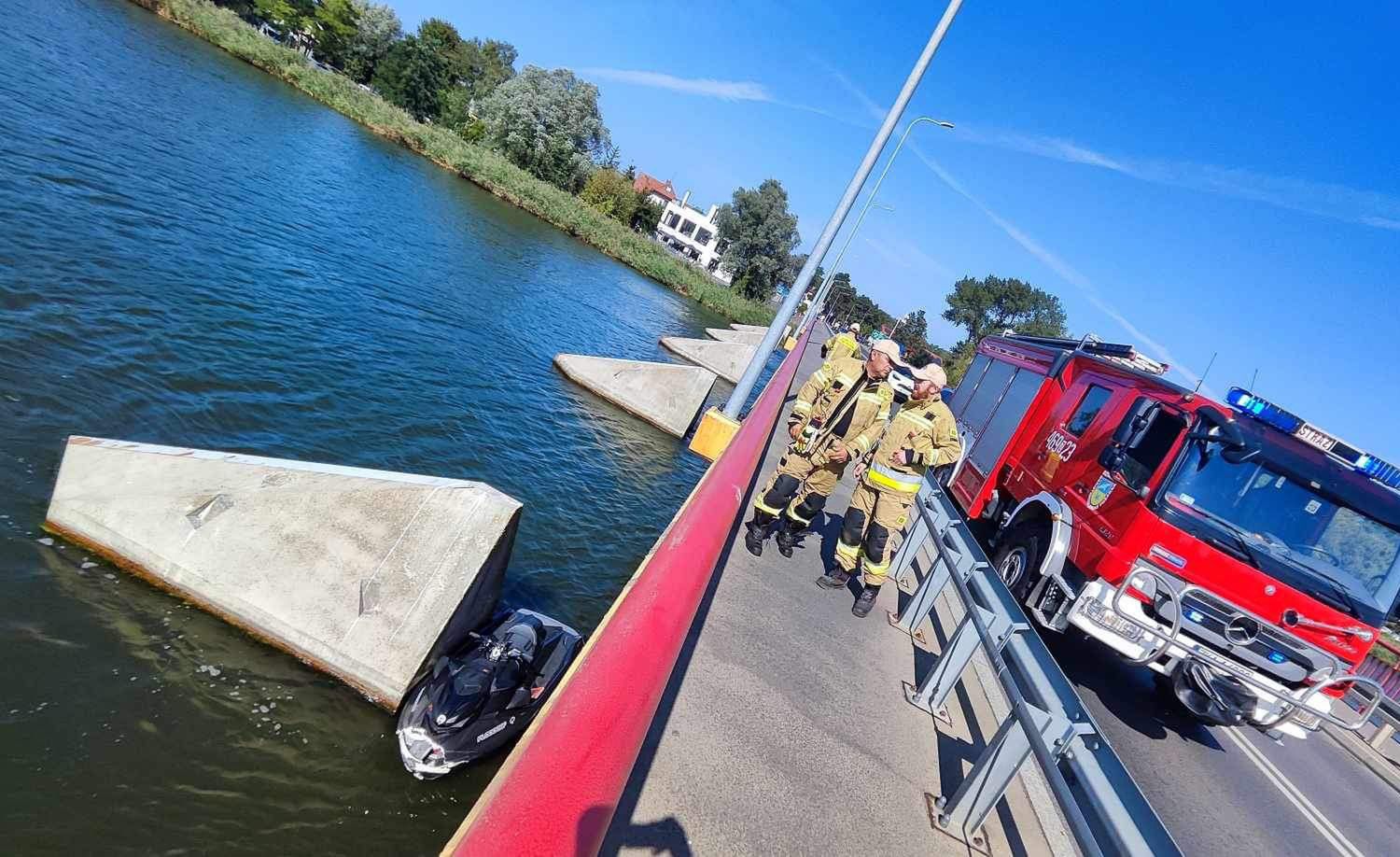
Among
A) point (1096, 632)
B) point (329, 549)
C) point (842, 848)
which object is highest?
point (1096, 632)

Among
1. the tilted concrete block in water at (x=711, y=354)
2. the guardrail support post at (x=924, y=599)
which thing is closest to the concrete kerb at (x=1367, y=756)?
the guardrail support post at (x=924, y=599)

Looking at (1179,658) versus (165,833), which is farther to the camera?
(1179,658)

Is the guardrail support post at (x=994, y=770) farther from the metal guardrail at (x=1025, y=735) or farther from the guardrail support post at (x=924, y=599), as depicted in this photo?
the guardrail support post at (x=924, y=599)

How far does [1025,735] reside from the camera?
3205 millimetres

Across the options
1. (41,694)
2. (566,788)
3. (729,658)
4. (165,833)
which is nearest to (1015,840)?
(729,658)

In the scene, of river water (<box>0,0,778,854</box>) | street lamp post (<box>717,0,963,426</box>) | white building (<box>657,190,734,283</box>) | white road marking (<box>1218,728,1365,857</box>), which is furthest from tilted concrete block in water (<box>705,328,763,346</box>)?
white building (<box>657,190,734,283</box>)

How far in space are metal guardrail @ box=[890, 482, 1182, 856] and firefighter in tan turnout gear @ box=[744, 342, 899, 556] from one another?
1084 millimetres

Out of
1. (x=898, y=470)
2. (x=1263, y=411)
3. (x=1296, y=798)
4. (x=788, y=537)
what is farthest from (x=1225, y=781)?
(x=788, y=537)

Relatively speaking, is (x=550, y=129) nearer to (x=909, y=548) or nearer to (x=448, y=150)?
(x=448, y=150)

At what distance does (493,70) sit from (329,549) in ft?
386

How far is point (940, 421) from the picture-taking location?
580 cm

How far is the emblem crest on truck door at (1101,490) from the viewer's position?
271 inches

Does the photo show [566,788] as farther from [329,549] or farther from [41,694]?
[41,694]

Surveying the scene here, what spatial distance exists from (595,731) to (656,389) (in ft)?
40.1
